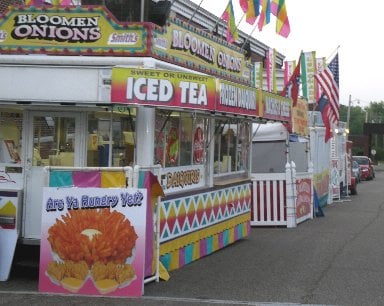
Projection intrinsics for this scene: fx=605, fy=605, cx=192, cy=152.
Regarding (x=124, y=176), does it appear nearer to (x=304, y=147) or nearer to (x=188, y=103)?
(x=188, y=103)

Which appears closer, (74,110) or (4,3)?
(74,110)

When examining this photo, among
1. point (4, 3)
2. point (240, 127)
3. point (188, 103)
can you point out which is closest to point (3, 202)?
point (188, 103)

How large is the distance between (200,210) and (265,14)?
14.8 ft

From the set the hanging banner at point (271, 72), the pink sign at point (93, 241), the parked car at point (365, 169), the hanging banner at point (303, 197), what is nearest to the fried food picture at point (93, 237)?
the pink sign at point (93, 241)

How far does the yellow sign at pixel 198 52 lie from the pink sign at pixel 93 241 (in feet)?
7.17

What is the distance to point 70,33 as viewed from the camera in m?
8.31

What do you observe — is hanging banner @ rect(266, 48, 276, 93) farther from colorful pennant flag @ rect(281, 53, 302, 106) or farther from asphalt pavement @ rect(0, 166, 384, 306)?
asphalt pavement @ rect(0, 166, 384, 306)

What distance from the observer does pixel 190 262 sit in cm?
948

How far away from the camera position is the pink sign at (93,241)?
23.6 ft

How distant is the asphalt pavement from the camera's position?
7.11 meters

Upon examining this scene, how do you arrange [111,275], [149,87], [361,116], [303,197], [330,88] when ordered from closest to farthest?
[111,275] → [149,87] → [303,197] → [330,88] → [361,116]

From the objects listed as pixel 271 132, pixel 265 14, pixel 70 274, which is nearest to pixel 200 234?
pixel 70 274

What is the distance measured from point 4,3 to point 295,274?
1111 cm

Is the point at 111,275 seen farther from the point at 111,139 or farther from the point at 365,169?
the point at 365,169
